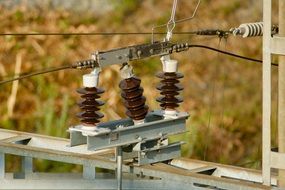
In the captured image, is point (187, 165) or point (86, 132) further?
point (187, 165)

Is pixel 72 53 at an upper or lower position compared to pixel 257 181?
upper

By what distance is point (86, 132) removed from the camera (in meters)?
5.30

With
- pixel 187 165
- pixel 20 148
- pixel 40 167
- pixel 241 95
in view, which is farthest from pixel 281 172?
pixel 241 95

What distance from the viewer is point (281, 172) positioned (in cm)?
560

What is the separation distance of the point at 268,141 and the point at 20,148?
1.01m

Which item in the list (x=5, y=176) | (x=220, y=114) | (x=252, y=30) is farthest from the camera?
(x=220, y=114)

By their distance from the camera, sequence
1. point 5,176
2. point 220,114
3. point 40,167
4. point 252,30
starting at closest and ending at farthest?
point 252,30 < point 5,176 < point 40,167 < point 220,114

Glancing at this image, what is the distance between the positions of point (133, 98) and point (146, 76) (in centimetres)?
410

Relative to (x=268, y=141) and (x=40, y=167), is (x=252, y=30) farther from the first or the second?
(x=40, y=167)

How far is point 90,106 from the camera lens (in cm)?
536

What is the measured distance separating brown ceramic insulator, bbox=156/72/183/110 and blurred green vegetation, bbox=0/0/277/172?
2.97 metres

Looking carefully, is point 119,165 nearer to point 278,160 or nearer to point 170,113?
point 170,113

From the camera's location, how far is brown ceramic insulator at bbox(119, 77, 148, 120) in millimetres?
5449

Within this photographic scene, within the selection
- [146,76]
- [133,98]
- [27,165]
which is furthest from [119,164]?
[146,76]
